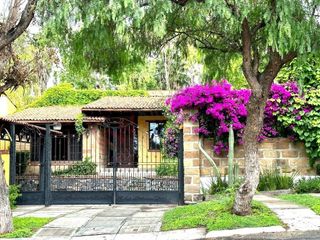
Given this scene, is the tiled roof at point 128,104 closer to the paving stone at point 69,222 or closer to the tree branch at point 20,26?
the paving stone at point 69,222

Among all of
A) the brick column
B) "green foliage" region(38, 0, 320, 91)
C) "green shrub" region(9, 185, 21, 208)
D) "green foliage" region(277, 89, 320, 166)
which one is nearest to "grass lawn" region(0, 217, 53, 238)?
"green shrub" region(9, 185, 21, 208)

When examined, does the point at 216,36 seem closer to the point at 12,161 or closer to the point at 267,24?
the point at 267,24

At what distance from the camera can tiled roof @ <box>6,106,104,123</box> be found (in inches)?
877

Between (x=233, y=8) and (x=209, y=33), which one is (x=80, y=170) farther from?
(x=233, y=8)

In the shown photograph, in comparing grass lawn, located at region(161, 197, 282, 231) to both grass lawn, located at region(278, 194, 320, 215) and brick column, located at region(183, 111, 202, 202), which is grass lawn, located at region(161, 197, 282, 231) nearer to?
grass lawn, located at region(278, 194, 320, 215)

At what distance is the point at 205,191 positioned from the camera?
39.3 feet

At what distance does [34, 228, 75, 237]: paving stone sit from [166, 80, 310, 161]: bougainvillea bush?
5.05m

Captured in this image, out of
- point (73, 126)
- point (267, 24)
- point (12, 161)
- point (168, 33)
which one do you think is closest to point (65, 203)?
point (12, 161)

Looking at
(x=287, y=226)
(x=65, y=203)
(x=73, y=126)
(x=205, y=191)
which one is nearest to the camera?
(x=287, y=226)

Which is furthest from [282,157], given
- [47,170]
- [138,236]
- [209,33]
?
[47,170]

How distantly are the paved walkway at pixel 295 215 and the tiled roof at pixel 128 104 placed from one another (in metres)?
12.8

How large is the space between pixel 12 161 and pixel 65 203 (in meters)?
2.02

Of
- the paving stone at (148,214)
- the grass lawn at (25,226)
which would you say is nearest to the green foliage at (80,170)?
the paving stone at (148,214)

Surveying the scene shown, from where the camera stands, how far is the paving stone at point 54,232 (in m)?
8.02
